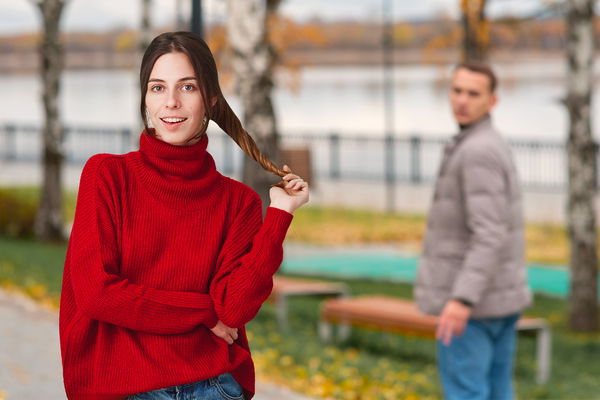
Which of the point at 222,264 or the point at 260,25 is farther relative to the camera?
the point at 260,25

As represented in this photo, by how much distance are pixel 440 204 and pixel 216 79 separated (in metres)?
2.52

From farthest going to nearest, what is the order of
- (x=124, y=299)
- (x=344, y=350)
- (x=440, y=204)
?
(x=344, y=350) → (x=440, y=204) → (x=124, y=299)

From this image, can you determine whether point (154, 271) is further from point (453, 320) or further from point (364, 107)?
point (364, 107)

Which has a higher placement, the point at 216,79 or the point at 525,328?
the point at 216,79

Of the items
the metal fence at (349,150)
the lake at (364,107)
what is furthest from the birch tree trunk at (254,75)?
the lake at (364,107)

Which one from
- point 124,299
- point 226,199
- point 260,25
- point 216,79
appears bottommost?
point 124,299

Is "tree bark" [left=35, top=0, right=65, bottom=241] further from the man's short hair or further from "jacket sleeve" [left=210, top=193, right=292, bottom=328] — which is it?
"jacket sleeve" [left=210, top=193, right=292, bottom=328]

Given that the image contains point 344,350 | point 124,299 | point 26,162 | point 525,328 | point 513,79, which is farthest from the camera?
point 513,79

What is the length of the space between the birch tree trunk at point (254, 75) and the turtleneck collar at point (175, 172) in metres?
8.76

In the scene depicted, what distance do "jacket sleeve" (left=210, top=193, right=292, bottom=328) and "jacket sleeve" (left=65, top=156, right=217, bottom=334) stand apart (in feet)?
0.15

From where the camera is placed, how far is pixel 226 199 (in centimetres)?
259

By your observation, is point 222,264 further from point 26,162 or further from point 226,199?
point 26,162

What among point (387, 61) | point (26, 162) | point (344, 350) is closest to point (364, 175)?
point (387, 61)

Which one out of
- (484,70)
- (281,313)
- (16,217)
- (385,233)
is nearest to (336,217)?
(385,233)
